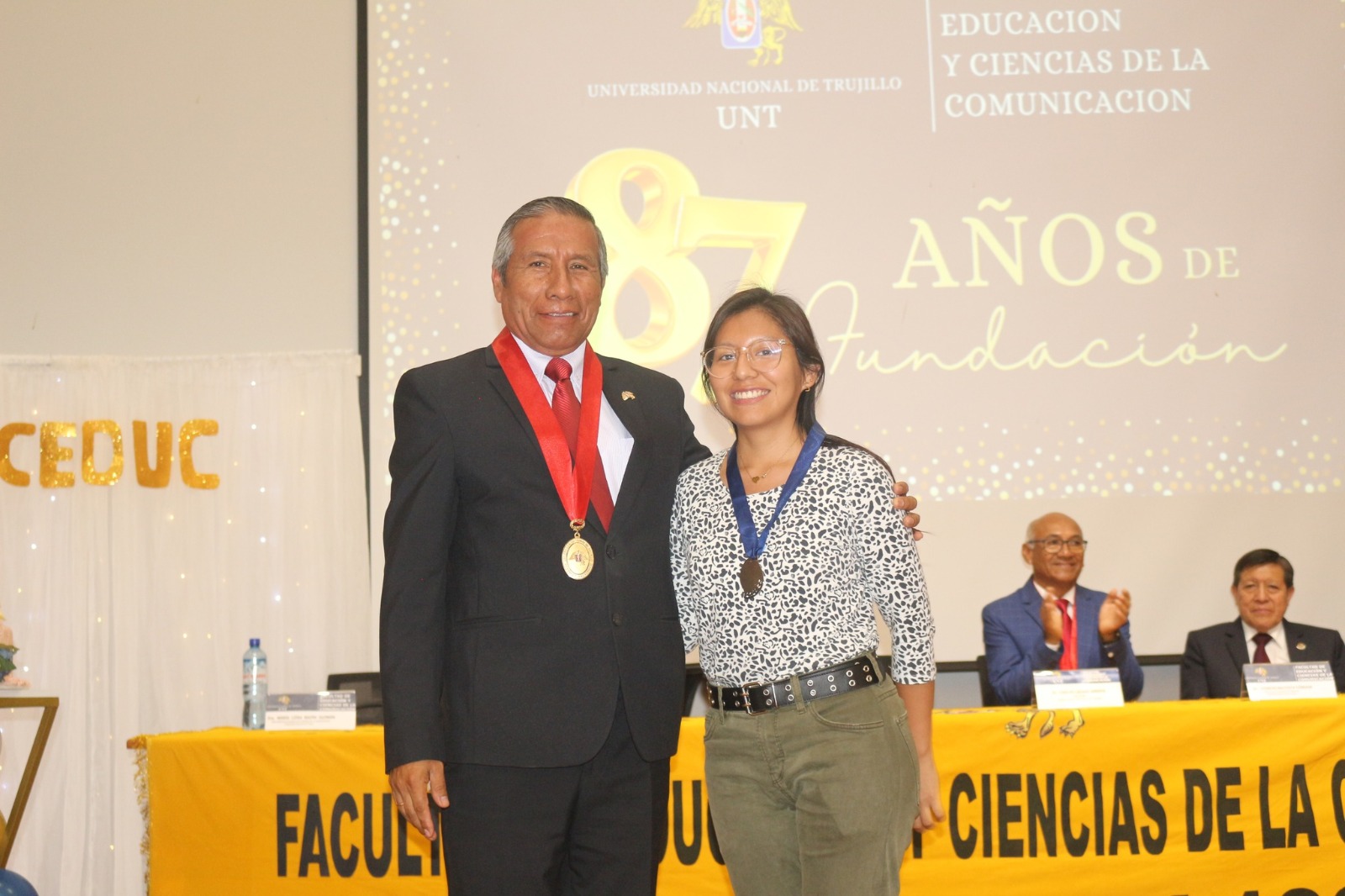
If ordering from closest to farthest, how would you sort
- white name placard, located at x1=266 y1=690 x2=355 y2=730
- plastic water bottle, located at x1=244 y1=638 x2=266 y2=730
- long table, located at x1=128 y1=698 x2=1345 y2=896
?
long table, located at x1=128 y1=698 x2=1345 y2=896 < white name placard, located at x1=266 y1=690 x2=355 y2=730 < plastic water bottle, located at x1=244 y1=638 x2=266 y2=730

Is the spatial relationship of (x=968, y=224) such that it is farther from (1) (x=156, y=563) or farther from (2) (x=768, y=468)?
(1) (x=156, y=563)

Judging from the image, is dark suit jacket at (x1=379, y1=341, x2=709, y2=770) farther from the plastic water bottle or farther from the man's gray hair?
the plastic water bottle

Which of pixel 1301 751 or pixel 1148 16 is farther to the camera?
pixel 1148 16

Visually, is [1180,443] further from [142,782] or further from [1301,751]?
[142,782]

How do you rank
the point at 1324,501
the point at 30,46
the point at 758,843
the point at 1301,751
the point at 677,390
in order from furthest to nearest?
the point at 30,46 < the point at 1324,501 < the point at 1301,751 < the point at 677,390 < the point at 758,843

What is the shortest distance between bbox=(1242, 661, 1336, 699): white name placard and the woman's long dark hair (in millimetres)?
1854

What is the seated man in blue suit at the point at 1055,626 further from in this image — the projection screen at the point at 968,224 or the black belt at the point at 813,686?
the black belt at the point at 813,686

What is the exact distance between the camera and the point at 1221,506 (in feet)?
16.3

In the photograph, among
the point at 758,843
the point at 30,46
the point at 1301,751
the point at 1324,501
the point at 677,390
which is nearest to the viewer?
the point at 758,843

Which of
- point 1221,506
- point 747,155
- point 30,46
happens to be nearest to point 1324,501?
point 1221,506

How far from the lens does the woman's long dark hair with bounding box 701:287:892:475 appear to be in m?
2.17

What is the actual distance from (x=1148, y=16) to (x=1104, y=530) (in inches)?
87.6

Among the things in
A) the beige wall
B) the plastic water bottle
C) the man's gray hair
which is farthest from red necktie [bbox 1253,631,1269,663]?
the beige wall

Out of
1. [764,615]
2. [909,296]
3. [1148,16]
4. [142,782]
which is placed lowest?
[142,782]
